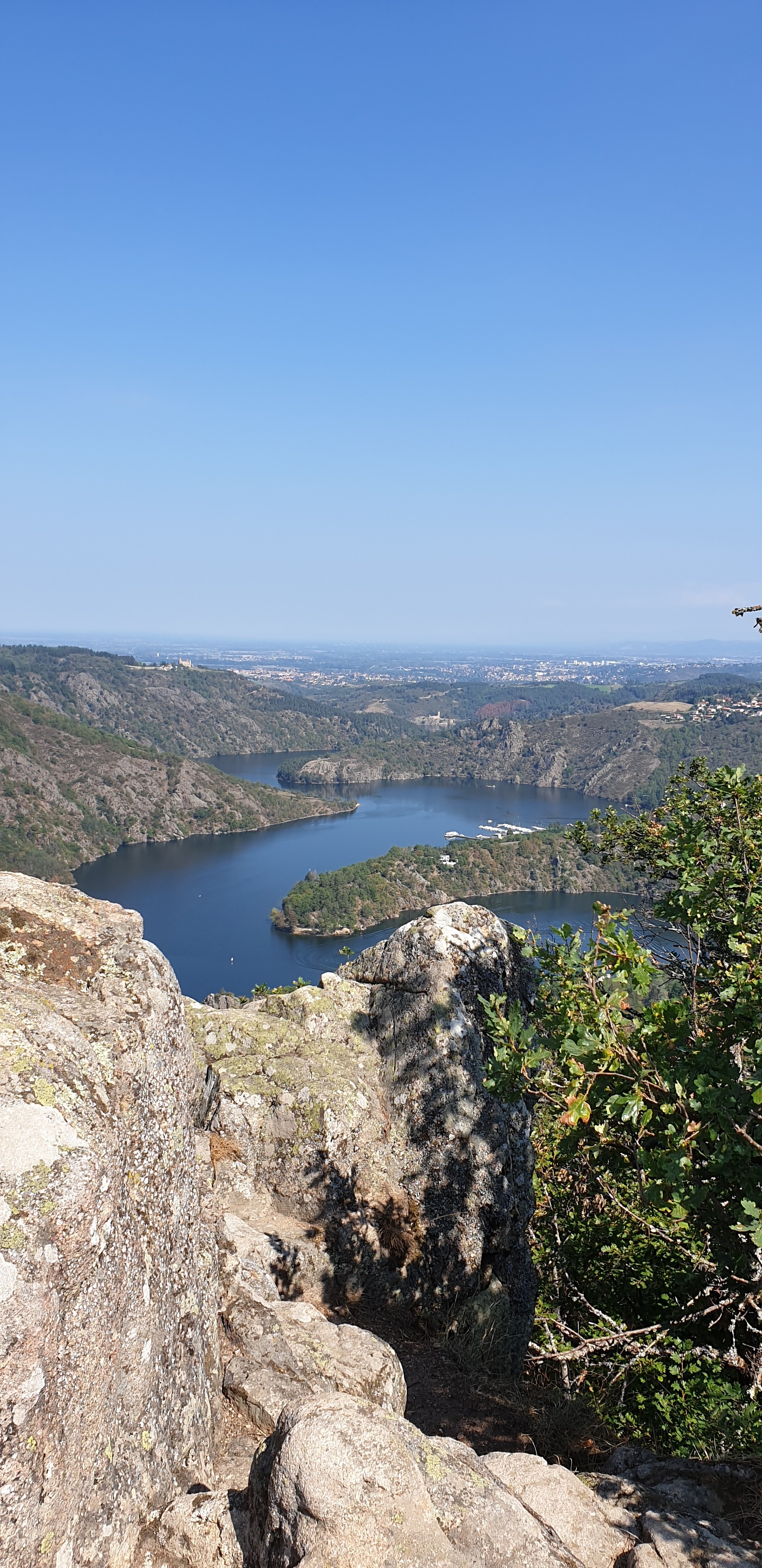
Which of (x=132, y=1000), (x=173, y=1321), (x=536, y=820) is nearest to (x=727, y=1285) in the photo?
(x=173, y=1321)

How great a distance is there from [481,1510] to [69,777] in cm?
16983

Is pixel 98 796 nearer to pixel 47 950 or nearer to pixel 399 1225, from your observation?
pixel 399 1225

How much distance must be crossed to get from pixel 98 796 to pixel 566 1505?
16697 cm

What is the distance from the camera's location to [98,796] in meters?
A: 161

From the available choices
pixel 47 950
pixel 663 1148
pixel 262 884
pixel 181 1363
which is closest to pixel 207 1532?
pixel 181 1363

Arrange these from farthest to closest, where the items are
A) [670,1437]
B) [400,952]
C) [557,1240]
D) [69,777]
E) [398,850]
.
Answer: [69,777]
[398,850]
[400,952]
[557,1240]
[670,1437]

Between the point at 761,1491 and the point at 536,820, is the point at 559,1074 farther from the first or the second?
the point at 536,820

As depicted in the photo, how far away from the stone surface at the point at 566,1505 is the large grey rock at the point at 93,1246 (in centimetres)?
171

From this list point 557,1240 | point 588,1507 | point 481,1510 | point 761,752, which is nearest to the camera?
point 481,1510

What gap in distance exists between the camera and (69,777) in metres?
162

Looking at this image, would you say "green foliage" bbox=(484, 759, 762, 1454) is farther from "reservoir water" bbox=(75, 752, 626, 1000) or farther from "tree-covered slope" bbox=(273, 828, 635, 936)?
"tree-covered slope" bbox=(273, 828, 635, 936)

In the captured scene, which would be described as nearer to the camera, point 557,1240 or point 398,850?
point 557,1240

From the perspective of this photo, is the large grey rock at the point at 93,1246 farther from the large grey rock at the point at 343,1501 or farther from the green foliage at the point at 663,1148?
the green foliage at the point at 663,1148

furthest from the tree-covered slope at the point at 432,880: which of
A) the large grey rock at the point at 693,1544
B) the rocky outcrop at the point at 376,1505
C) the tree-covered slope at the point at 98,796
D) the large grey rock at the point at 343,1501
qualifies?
the large grey rock at the point at 343,1501
